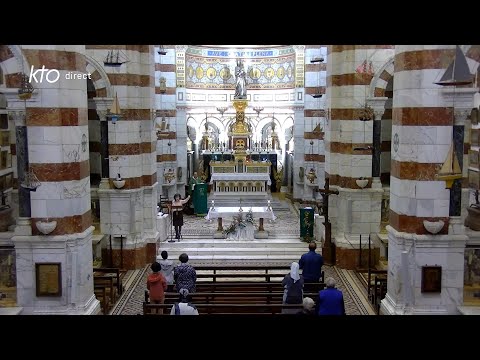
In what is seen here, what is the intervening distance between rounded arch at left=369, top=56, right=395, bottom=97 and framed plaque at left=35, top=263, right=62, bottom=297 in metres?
8.05

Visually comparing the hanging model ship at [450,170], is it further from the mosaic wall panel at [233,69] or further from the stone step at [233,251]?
the mosaic wall panel at [233,69]

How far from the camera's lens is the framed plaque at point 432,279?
9.41 meters

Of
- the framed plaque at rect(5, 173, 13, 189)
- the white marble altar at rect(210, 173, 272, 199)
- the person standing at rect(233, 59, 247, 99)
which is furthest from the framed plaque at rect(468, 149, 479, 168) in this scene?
the person standing at rect(233, 59, 247, 99)

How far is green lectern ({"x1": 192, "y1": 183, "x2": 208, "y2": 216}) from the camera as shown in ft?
65.8

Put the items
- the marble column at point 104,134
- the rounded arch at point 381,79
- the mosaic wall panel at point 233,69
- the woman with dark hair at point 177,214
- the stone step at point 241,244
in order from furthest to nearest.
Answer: the mosaic wall panel at point 233,69, the woman with dark hair at point 177,214, the stone step at point 241,244, the marble column at point 104,134, the rounded arch at point 381,79

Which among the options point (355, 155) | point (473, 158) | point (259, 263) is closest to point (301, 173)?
point (259, 263)

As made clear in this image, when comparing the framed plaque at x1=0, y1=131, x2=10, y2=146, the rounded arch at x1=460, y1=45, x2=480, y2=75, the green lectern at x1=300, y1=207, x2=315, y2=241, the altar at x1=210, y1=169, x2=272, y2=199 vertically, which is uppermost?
the rounded arch at x1=460, y1=45, x2=480, y2=75

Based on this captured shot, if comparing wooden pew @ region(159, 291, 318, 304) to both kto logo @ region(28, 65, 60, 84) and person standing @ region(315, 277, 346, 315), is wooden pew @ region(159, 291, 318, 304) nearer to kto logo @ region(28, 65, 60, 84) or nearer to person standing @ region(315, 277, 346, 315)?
person standing @ region(315, 277, 346, 315)

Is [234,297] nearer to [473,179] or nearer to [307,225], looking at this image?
[473,179]

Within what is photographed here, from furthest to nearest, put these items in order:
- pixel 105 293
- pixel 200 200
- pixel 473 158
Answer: pixel 200 200 < pixel 473 158 < pixel 105 293

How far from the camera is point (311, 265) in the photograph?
35.0 feet

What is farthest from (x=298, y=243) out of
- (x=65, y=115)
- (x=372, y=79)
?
(x=65, y=115)

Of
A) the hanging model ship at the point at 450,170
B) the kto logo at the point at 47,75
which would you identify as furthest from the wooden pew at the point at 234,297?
the kto logo at the point at 47,75

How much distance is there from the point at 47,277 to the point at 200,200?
1101cm
